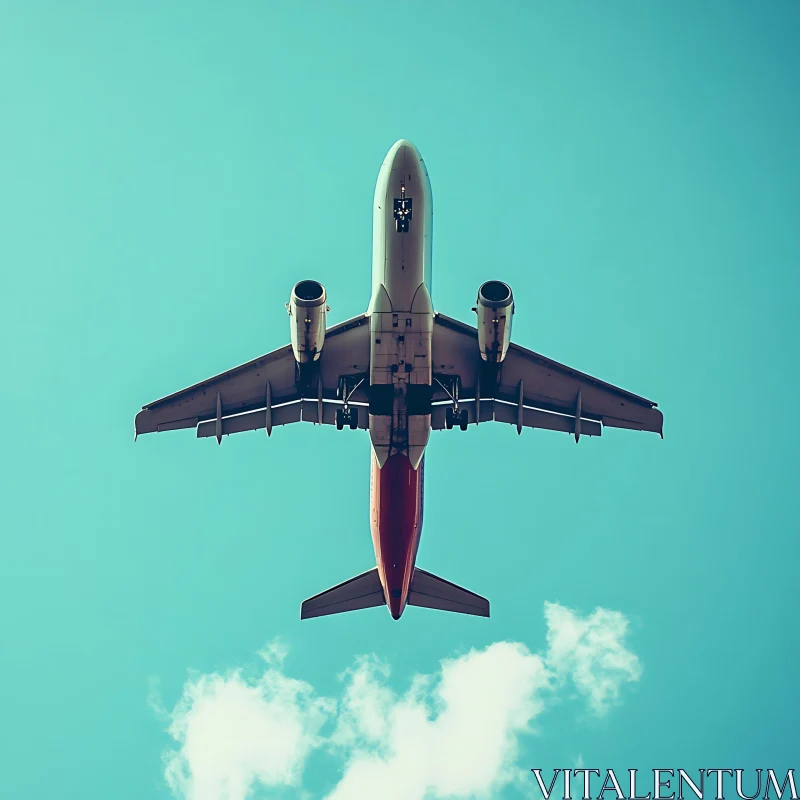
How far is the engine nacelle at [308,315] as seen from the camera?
97.4 feet

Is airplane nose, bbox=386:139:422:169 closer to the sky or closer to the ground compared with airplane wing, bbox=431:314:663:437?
closer to the sky

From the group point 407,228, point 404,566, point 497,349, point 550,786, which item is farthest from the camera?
point 550,786

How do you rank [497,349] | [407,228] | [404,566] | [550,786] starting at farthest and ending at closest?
1. [550,786]
2. [404,566]
3. [497,349]
4. [407,228]

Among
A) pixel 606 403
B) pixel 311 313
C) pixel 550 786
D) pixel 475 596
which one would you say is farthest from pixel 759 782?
pixel 311 313

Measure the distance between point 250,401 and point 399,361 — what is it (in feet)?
19.4

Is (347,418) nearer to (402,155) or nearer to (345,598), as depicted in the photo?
(345,598)

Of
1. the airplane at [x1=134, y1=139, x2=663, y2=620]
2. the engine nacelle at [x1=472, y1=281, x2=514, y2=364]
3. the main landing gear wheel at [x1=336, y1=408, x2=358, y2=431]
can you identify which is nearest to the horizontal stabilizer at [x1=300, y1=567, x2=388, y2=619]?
the airplane at [x1=134, y1=139, x2=663, y2=620]

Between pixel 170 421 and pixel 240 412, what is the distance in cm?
232

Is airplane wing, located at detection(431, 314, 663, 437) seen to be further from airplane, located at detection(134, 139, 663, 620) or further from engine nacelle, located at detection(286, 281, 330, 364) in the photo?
engine nacelle, located at detection(286, 281, 330, 364)

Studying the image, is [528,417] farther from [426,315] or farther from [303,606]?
[303,606]

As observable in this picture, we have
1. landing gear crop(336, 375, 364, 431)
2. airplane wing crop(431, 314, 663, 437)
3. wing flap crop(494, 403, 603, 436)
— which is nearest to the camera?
landing gear crop(336, 375, 364, 431)

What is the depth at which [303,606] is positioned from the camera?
3703cm

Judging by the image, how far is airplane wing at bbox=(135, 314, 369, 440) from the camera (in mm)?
34062

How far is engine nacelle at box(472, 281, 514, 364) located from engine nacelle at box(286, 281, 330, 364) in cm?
453
